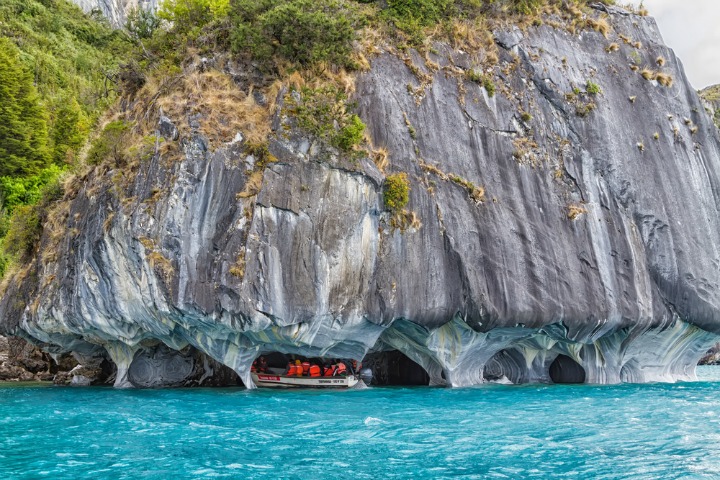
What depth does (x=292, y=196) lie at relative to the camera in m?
24.5

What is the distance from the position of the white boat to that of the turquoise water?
2876 millimetres

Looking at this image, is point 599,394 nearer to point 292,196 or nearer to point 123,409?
point 292,196

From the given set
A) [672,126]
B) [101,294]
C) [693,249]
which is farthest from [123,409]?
[672,126]

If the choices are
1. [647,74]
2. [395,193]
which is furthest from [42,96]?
[647,74]

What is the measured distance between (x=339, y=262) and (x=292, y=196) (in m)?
3.08

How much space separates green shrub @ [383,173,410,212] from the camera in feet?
86.2

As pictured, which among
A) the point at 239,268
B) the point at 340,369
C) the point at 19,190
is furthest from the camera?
the point at 19,190

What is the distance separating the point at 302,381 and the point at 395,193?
8972mm

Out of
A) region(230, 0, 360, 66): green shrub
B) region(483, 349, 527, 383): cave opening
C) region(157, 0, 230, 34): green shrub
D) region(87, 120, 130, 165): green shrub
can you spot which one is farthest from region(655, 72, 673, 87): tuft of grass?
region(87, 120, 130, 165): green shrub

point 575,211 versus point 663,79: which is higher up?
point 663,79

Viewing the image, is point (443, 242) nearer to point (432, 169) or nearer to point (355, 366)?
point (432, 169)

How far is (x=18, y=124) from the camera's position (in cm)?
4409

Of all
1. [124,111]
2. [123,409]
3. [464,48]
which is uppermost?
[464,48]

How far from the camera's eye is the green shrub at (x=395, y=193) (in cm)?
2628
